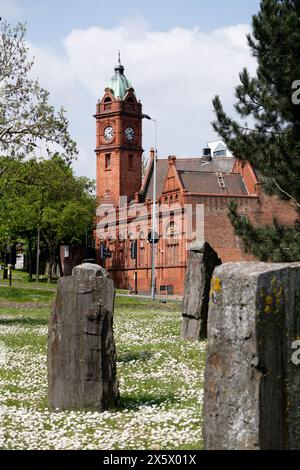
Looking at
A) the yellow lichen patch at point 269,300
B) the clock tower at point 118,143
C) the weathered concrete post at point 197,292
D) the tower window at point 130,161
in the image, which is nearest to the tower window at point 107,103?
the clock tower at point 118,143

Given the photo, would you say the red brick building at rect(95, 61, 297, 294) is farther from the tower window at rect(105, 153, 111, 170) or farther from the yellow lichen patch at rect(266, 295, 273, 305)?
the yellow lichen patch at rect(266, 295, 273, 305)

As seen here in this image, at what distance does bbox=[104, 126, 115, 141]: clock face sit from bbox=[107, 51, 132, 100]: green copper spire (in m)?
3.87

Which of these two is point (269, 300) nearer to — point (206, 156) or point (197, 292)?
point (197, 292)

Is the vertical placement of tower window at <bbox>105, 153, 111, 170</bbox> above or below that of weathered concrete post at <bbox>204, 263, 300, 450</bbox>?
above

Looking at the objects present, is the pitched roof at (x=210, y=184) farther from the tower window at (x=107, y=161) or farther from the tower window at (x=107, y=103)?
the tower window at (x=107, y=103)

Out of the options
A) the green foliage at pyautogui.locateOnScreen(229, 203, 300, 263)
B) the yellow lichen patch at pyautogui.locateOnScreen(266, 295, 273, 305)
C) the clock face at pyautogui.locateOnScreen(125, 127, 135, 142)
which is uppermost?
the clock face at pyautogui.locateOnScreen(125, 127, 135, 142)

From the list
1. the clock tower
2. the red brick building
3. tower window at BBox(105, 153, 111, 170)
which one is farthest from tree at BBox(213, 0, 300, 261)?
tower window at BBox(105, 153, 111, 170)

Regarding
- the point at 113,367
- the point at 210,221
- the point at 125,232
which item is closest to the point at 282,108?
the point at 113,367

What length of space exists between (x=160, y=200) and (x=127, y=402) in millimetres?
61356

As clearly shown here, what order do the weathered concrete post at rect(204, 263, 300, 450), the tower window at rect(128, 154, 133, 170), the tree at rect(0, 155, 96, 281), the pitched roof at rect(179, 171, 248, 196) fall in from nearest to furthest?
the weathered concrete post at rect(204, 263, 300, 450), the tree at rect(0, 155, 96, 281), the pitched roof at rect(179, 171, 248, 196), the tower window at rect(128, 154, 133, 170)

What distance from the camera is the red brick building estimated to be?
65.1 meters

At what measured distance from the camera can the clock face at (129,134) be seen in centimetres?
8969

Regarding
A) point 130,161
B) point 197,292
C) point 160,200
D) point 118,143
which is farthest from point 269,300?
point 130,161

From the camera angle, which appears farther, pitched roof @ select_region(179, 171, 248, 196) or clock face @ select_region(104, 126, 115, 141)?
clock face @ select_region(104, 126, 115, 141)
